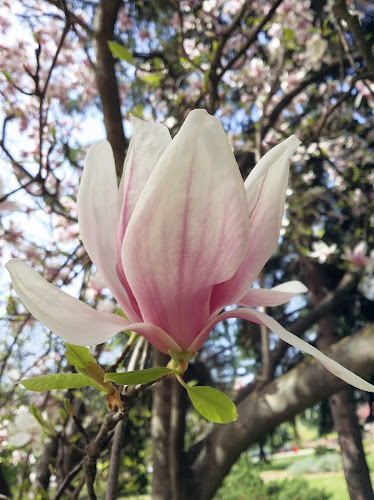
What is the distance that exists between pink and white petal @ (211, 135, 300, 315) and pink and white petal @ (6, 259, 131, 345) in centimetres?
9

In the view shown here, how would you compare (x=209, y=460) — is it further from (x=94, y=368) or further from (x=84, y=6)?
(x=84, y=6)

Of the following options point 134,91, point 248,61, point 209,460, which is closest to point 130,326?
point 209,460

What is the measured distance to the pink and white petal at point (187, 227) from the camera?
10.8 inches

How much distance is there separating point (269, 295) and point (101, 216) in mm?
176

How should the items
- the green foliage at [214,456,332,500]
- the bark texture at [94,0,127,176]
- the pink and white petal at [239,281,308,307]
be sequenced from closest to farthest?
the pink and white petal at [239,281,308,307] < the bark texture at [94,0,127,176] < the green foliage at [214,456,332,500]

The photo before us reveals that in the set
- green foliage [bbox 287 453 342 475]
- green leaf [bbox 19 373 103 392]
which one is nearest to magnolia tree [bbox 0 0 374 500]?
green leaf [bbox 19 373 103 392]

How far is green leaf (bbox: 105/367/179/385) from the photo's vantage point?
0.31m

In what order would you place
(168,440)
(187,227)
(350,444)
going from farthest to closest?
(350,444), (168,440), (187,227)

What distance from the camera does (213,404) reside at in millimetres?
334

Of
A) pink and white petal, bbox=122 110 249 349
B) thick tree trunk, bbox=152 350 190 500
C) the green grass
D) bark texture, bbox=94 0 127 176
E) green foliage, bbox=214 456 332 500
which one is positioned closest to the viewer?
pink and white petal, bbox=122 110 249 349

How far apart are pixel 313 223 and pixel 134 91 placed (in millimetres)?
2354

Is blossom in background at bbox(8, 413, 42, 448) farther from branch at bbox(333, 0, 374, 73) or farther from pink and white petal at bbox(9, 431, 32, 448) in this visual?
branch at bbox(333, 0, 374, 73)

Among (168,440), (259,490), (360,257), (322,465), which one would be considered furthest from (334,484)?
(168,440)

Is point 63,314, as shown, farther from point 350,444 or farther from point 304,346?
point 350,444
